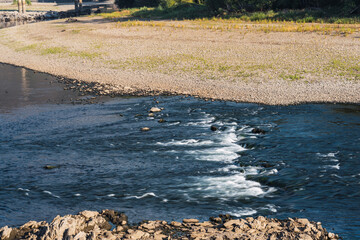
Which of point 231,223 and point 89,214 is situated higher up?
point 89,214

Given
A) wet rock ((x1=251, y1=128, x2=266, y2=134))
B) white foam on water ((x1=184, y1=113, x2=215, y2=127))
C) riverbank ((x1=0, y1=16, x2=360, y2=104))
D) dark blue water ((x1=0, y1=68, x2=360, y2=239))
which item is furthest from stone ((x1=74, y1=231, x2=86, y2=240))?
riverbank ((x1=0, y1=16, x2=360, y2=104))

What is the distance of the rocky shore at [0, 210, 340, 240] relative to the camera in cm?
1040

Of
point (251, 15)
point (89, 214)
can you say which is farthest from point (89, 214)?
point (251, 15)

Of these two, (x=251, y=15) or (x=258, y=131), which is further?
(x=251, y=15)

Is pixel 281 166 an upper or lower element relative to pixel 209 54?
lower

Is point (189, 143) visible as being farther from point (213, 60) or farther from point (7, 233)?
point (213, 60)

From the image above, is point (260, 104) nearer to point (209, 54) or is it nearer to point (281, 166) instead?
point (281, 166)

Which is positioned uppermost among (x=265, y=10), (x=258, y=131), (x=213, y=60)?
(x=265, y=10)

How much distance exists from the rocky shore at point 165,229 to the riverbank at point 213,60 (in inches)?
515

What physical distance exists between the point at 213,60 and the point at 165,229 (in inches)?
873

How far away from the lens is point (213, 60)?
32.0 meters

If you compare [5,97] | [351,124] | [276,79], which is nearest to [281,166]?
[351,124]

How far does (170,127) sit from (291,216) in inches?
356

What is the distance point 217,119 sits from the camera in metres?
20.9
